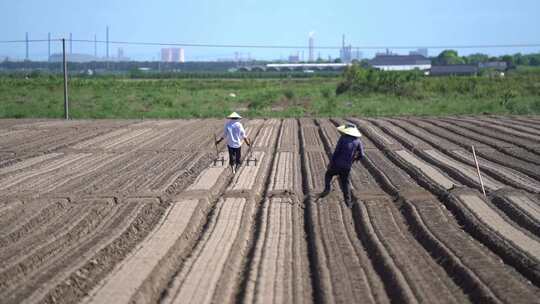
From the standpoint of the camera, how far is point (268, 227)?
37.3ft

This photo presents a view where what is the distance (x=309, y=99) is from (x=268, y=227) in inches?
1660

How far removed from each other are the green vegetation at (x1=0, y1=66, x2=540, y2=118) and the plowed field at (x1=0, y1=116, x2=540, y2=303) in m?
21.1

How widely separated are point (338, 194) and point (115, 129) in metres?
18.6

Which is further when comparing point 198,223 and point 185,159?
point 185,159

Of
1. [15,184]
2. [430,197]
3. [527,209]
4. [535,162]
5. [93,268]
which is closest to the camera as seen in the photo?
[93,268]

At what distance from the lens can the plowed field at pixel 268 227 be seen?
800 centimetres

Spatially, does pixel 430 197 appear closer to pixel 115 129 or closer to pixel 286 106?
pixel 115 129

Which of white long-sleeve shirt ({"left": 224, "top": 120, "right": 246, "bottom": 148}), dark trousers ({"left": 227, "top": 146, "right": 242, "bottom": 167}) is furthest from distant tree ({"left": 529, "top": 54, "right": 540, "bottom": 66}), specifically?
white long-sleeve shirt ({"left": 224, "top": 120, "right": 246, "bottom": 148})

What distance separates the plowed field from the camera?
26.2ft

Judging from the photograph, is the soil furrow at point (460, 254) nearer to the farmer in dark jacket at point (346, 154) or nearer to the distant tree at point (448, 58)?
the farmer in dark jacket at point (346, 154)

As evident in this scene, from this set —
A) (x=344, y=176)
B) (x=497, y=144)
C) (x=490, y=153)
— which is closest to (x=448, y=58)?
(x=497, y=144)

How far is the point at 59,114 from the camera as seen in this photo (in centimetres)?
4231

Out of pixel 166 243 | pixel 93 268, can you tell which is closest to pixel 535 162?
pixel 166 243

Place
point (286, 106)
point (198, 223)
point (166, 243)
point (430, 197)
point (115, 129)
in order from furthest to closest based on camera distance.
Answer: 1. point (286, 106)
2. point (115, 129)
3. point (430, 197)
4. point (198, 223)
5. point (166, 243)
